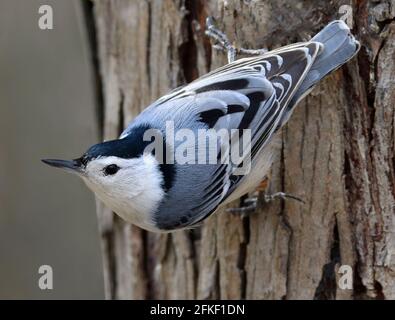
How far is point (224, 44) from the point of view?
282cm

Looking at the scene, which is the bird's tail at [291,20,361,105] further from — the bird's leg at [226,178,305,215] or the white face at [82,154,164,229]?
the white face at [82,154,164,229]

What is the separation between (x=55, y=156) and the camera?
347 centimetres

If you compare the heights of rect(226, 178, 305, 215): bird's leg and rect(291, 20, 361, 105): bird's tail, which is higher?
rect(291, 20, 361, 105): bird's tail

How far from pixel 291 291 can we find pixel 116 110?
44.0 inches

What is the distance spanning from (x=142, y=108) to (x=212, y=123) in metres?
0.76

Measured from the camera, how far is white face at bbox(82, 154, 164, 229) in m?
2.50

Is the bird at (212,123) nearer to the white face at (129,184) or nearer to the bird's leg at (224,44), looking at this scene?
the white face at (129,184)

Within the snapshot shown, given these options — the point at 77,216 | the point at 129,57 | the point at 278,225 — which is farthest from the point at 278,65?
the point at 77,216

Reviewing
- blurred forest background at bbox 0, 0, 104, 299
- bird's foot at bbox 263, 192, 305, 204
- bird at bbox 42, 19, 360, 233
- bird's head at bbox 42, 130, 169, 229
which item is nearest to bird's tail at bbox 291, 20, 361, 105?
bird at bbox 42, 19, 360, 233

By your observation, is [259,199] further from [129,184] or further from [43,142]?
[43,142]

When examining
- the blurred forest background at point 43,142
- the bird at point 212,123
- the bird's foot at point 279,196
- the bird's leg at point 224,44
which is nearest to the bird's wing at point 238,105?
the bird at point 212,123

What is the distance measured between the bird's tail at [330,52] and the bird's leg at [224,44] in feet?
0.72

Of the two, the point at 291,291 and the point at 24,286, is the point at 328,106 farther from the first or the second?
the point at 24,286

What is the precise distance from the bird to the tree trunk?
0.11 meters
